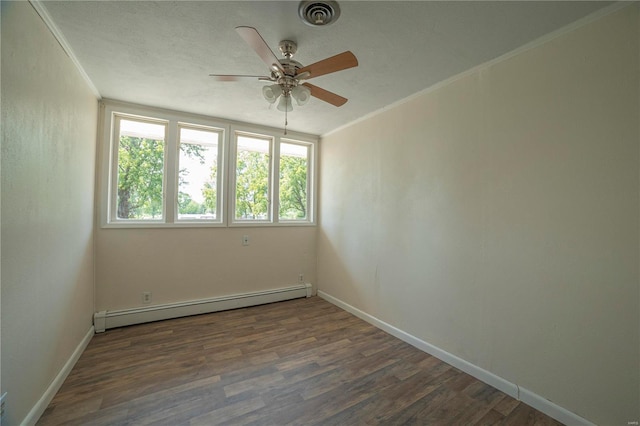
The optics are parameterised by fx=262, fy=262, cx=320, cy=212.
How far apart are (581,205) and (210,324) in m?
3.60

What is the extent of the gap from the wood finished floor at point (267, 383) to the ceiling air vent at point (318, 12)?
101 inches

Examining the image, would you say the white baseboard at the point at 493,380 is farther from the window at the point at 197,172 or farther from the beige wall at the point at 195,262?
the window at the point at 197,172

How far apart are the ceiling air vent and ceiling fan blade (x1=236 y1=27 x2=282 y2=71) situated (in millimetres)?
321

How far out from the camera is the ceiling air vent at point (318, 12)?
1.54 m

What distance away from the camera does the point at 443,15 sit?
5.32 ft

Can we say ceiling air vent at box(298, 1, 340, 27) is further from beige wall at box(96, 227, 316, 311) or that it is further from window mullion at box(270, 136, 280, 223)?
beige wall at box(96, 227, 316, 311)

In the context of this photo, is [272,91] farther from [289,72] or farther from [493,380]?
[493,380]

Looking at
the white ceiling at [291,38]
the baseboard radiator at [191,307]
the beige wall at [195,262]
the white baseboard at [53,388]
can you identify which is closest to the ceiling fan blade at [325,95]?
the white ceiling at [291,38]

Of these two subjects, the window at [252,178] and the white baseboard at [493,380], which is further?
the window at [252,178]

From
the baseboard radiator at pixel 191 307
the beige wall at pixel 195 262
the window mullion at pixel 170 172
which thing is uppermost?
the window mullion at pixel 170 172

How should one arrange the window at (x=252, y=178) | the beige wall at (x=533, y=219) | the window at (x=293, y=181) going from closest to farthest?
the beige wall at (x=533, y=219) → the window at (x=252, y=178) → the window at (x=293, y=181)

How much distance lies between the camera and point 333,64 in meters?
1.63

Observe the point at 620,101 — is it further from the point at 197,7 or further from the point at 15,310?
the point at 15,310

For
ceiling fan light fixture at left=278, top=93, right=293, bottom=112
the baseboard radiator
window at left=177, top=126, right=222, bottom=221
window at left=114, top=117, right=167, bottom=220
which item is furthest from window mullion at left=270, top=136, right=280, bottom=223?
ceiling fan light fixture at left=278, top=93, right=293, bottom=112
